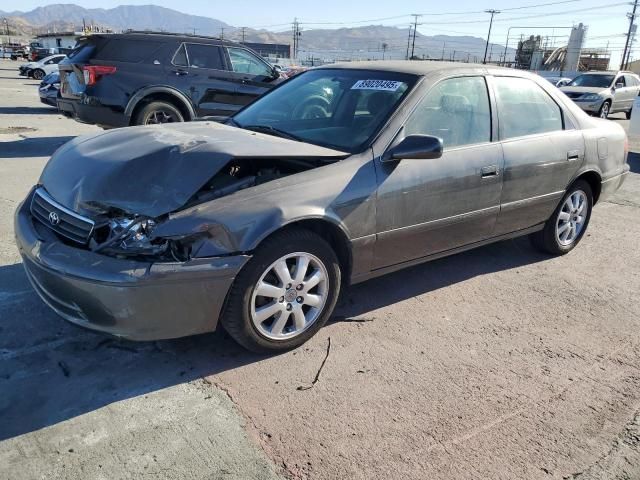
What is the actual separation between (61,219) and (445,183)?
2.46 meters

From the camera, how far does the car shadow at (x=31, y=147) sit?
8656 mm

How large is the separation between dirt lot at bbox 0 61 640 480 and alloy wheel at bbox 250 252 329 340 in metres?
0.20

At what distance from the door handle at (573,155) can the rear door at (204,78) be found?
6.29 meters

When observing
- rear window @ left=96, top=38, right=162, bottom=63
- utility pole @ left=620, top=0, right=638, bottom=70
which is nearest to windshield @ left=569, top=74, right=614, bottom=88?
rear window @ left=96, top=38, right=162, bottom=63

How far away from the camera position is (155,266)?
2.69 meters

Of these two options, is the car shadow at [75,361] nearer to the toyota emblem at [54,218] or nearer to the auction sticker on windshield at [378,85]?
the toyota emblem at [54,218]

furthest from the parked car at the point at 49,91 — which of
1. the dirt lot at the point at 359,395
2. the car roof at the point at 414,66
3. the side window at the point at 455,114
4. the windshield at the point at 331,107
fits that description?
the side window at the point at 455,114

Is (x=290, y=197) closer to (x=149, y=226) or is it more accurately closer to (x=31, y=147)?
(x=149, y=226)

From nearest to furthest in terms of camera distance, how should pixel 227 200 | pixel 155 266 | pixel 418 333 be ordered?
1. pixel 155 266
2. pixel 227 200
3. pixel 418 333

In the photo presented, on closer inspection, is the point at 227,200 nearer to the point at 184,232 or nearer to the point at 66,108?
the point at 184,232

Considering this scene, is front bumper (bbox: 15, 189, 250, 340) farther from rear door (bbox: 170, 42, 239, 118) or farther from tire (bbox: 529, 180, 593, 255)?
rear door (bbox: 170, 42, 239, 118)

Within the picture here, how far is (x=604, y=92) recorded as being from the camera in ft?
59.0

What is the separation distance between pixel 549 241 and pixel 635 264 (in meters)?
0.85

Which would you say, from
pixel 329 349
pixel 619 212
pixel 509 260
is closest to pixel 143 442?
pixel 329 349
